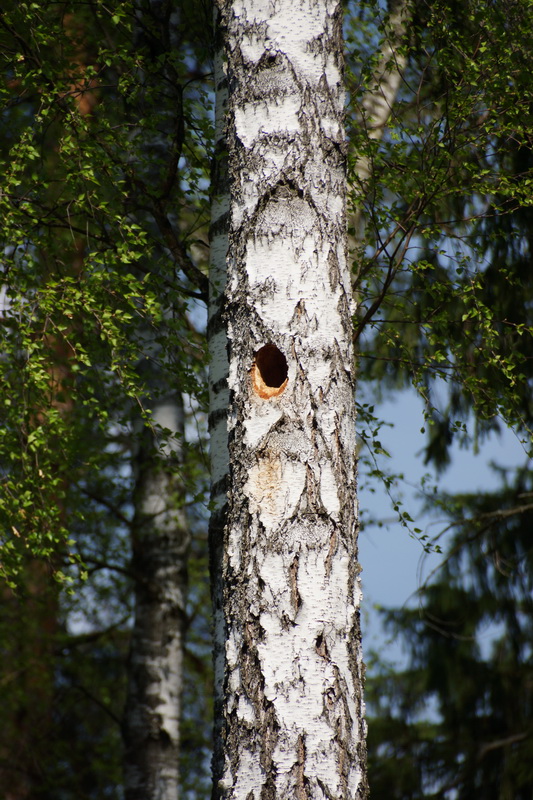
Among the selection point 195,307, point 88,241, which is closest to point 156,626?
→ point 195,307

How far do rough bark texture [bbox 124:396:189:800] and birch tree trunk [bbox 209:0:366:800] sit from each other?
10.0ft

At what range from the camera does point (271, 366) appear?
9.02 ft

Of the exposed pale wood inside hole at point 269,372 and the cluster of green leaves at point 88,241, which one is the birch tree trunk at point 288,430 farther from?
the cluster of green leaves at point 88,241

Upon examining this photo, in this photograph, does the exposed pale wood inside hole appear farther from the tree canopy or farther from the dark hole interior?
the tree canopy

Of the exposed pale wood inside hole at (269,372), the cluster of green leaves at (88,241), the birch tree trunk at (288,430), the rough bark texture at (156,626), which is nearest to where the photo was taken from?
the birch tree trunk at (288,430)

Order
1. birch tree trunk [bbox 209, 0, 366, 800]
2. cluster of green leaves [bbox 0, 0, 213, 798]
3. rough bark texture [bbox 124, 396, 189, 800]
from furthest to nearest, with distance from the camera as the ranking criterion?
1. rough bark texture [bbox 124, 396, 189, 800]
2. cluster of green leaves [bbox 0, 0, 213, 798]
3. birch tree trunk [bbox 209, 0, 366, 800]

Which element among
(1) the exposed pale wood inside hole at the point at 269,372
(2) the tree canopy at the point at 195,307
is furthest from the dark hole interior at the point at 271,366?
(2) the tree canopy at the point at 195,307

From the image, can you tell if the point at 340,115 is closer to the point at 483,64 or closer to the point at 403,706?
the point at 483,64

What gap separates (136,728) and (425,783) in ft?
7.13

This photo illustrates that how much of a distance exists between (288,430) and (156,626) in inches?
158

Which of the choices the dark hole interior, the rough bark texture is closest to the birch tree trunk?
the dark hole interior

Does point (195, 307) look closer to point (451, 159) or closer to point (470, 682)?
point (451, 159)

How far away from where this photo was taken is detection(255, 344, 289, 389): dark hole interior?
8.93ft

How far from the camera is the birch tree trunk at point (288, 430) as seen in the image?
2420mm
